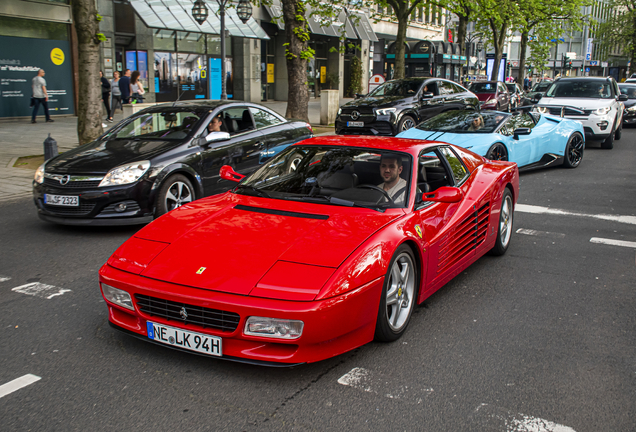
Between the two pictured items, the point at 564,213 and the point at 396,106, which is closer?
the point at 564,213

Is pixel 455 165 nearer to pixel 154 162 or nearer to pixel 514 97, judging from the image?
pixel 154 162

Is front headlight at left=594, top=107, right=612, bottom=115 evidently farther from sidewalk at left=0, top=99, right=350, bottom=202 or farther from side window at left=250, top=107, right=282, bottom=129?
side window at left=250, top=107, right=282, bottom=129

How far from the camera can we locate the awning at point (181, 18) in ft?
78.4

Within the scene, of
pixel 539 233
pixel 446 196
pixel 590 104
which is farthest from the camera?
pixel 590 104

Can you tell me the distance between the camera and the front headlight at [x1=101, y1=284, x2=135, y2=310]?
357 centimetres

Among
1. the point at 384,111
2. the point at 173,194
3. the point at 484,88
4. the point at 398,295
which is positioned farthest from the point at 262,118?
the point at 484,88

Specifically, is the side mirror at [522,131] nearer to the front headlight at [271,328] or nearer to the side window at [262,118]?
the side window at [262,118]

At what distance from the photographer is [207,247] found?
3.68m

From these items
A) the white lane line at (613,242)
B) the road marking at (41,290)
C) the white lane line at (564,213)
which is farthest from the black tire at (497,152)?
the road marking at (41,290)

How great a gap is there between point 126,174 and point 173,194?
632 mm

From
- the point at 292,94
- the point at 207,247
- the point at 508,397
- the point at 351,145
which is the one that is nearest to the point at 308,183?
the point at 351,145

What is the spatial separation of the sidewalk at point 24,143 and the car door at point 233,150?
3.45 m

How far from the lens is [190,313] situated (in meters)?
3.35

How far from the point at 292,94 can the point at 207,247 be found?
14729 millimetres
